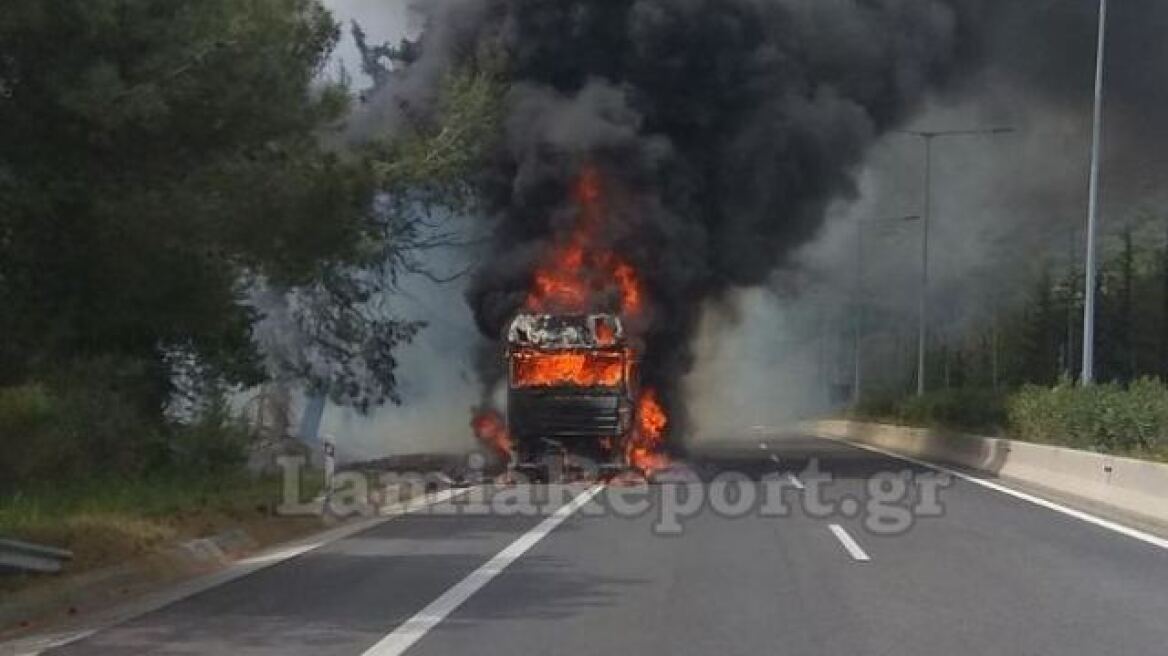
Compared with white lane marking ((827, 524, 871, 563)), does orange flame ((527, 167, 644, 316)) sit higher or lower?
higher

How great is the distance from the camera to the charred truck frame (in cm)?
2480

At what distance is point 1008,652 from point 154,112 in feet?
23.5

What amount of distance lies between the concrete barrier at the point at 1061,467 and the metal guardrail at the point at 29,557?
12291 millimetres

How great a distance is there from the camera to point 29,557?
10812mm

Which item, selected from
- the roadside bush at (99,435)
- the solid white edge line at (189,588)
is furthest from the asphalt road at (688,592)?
the roadside bush at (99,435)

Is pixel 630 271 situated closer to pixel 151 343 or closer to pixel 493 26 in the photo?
pixel 493 26

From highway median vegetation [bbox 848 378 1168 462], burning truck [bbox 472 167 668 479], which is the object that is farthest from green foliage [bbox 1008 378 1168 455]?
burning truck [bbox 472 167 668 479]

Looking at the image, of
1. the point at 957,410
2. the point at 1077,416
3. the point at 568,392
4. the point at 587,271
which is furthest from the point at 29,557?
the point at 957,410

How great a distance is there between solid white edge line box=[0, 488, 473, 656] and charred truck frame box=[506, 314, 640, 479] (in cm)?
562

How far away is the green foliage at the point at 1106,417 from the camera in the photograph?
2519 centimetres

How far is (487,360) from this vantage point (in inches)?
1297

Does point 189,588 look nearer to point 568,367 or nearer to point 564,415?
point 564,415

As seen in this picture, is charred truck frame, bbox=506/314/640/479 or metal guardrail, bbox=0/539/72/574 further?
charred truck frame, bbox=506/314/640/479

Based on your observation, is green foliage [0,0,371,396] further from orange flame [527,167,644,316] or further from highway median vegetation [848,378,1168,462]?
highway median vegetation [848,378,1168,462]
